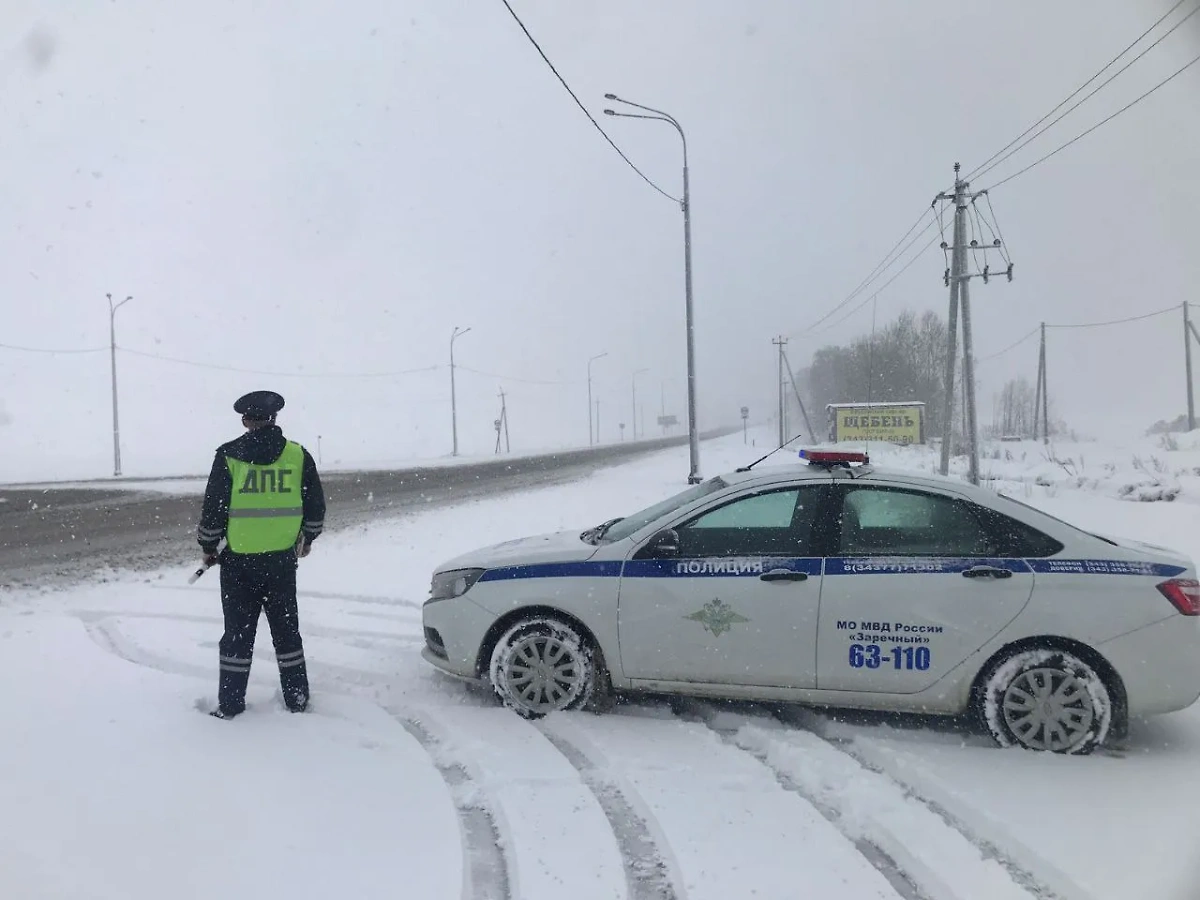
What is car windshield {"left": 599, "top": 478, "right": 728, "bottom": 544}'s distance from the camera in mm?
5258

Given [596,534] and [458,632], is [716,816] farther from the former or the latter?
[596,534]

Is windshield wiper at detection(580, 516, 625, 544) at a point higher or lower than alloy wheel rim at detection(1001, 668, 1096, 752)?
higher

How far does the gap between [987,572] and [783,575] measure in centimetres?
109

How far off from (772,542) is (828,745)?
3.75 feet

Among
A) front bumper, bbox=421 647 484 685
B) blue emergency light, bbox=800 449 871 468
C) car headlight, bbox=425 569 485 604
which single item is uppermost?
blue emergency light, bbox=800 449 871 468

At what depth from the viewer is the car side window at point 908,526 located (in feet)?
15.4

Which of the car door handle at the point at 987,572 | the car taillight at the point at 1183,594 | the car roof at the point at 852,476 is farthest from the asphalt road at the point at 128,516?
the car taillight at the point at 1183,594

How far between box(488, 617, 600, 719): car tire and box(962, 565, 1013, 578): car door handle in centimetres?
217

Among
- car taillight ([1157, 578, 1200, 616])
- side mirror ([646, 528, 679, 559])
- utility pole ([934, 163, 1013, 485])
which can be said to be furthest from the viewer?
utility pole ([934, 163, 1013, 485])

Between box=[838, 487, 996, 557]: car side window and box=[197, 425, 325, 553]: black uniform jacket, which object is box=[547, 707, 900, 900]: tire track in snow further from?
box=[197, 425, 325, 553]: black uniform jacket

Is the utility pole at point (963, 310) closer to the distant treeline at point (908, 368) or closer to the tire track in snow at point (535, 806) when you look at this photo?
the tire track in snow at point (535, 806)

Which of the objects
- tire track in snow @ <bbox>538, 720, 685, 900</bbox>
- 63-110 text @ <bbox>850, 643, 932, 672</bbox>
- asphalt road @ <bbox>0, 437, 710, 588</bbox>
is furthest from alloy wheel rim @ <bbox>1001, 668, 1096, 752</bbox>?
asphalt road @ <bbox>0, 437, 710, 588</bbox>

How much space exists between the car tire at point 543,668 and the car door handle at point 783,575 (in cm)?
114

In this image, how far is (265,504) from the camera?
15.9 feet
